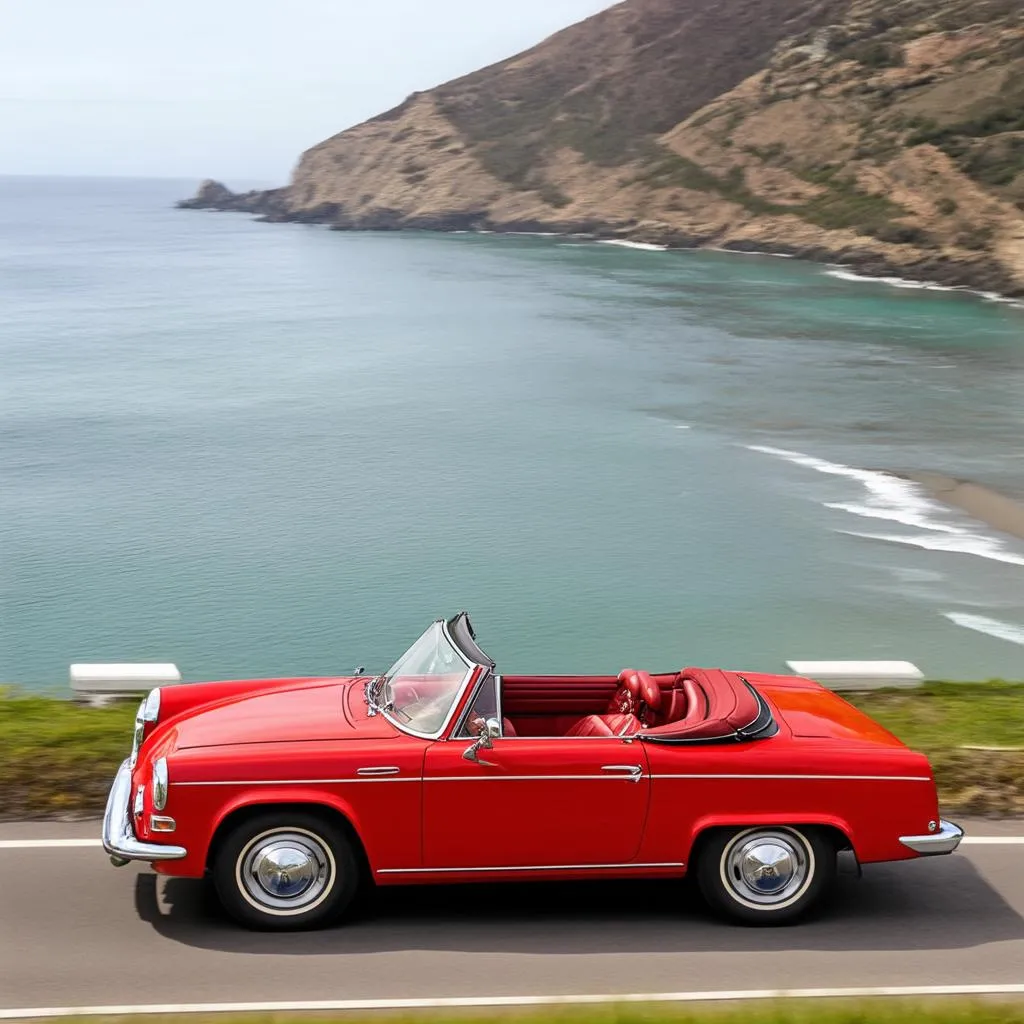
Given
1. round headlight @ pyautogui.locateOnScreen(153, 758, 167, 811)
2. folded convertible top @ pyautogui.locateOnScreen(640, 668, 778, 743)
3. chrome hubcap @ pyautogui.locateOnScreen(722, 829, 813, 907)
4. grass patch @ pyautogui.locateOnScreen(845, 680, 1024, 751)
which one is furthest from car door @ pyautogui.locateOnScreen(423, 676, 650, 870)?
grass patch @ pyautogui.locateOnScreen(845, 680, 1024, 751)

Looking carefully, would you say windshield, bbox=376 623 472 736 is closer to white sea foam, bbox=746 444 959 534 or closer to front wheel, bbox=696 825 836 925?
front wheel, bbox=696 825 836 925

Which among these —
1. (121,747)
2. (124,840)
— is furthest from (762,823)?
(121,747)

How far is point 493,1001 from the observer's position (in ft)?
21.2

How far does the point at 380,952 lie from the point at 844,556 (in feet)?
88.4

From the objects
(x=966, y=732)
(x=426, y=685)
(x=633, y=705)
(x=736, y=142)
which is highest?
(x=736, y=142)

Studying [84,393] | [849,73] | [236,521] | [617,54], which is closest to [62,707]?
[236,521]

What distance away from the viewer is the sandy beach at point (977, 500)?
35156mm

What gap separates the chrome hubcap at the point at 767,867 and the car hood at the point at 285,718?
75.7 inches

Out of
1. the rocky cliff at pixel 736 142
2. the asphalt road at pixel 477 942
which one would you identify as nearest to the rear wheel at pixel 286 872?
the asphalt road at pixel 477 942

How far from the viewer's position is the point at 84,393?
2224 inches

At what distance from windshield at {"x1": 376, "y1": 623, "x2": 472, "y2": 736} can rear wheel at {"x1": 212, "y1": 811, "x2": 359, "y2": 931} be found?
27.5 inches

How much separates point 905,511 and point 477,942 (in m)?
31.1

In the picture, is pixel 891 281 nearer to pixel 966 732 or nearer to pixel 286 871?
pixel 966 732

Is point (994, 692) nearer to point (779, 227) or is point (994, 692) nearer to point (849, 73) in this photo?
point (779, 227)
